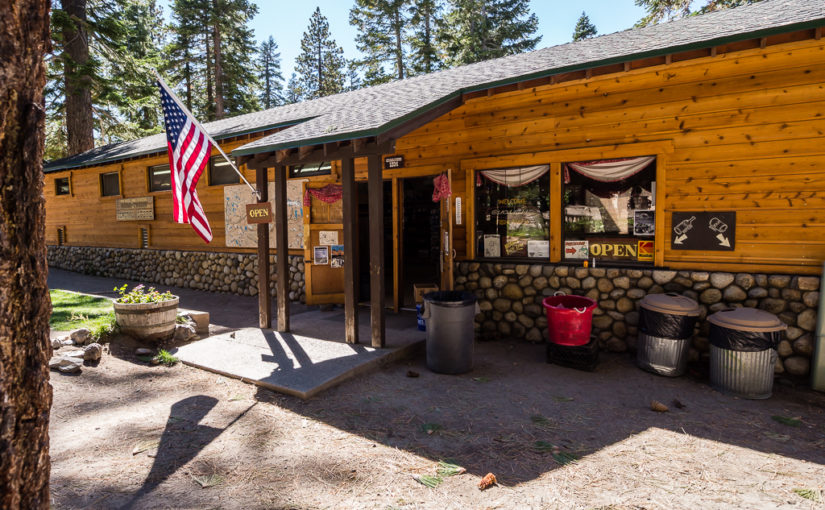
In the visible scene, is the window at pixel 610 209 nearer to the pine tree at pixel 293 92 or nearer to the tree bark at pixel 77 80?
the tree bark at pixel 77 80

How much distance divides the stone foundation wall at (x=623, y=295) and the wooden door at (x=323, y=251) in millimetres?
2693

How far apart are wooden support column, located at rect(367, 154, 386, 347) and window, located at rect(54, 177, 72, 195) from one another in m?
15.0

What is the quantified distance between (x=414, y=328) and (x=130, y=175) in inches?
432

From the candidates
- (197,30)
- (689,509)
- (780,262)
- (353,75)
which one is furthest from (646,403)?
(353,75)

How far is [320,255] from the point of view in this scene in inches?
347

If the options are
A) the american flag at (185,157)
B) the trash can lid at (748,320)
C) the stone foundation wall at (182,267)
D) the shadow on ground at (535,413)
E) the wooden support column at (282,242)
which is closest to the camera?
the shadow on ground at (535,413)

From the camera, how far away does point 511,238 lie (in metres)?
7.12

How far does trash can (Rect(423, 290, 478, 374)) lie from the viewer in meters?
5.50

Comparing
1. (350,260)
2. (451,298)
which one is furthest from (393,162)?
(451,298)

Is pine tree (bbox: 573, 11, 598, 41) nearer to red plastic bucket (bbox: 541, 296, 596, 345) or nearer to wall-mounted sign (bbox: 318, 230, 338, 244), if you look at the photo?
wall-mounted sign (bbox: 318, 230, 338, 244)

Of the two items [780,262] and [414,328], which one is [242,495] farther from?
[780,262]

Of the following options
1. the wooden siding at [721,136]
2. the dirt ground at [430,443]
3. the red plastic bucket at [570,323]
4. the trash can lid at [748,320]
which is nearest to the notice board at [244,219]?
the dirt ground at [430,443]

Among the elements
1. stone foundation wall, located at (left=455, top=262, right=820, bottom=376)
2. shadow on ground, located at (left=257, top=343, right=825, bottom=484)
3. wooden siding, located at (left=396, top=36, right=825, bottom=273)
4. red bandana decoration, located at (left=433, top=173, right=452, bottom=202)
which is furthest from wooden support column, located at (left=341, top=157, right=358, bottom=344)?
wooden siding, located at (left=396, top=36, right=825, bottom=273)

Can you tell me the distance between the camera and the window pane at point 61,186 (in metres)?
15.8
